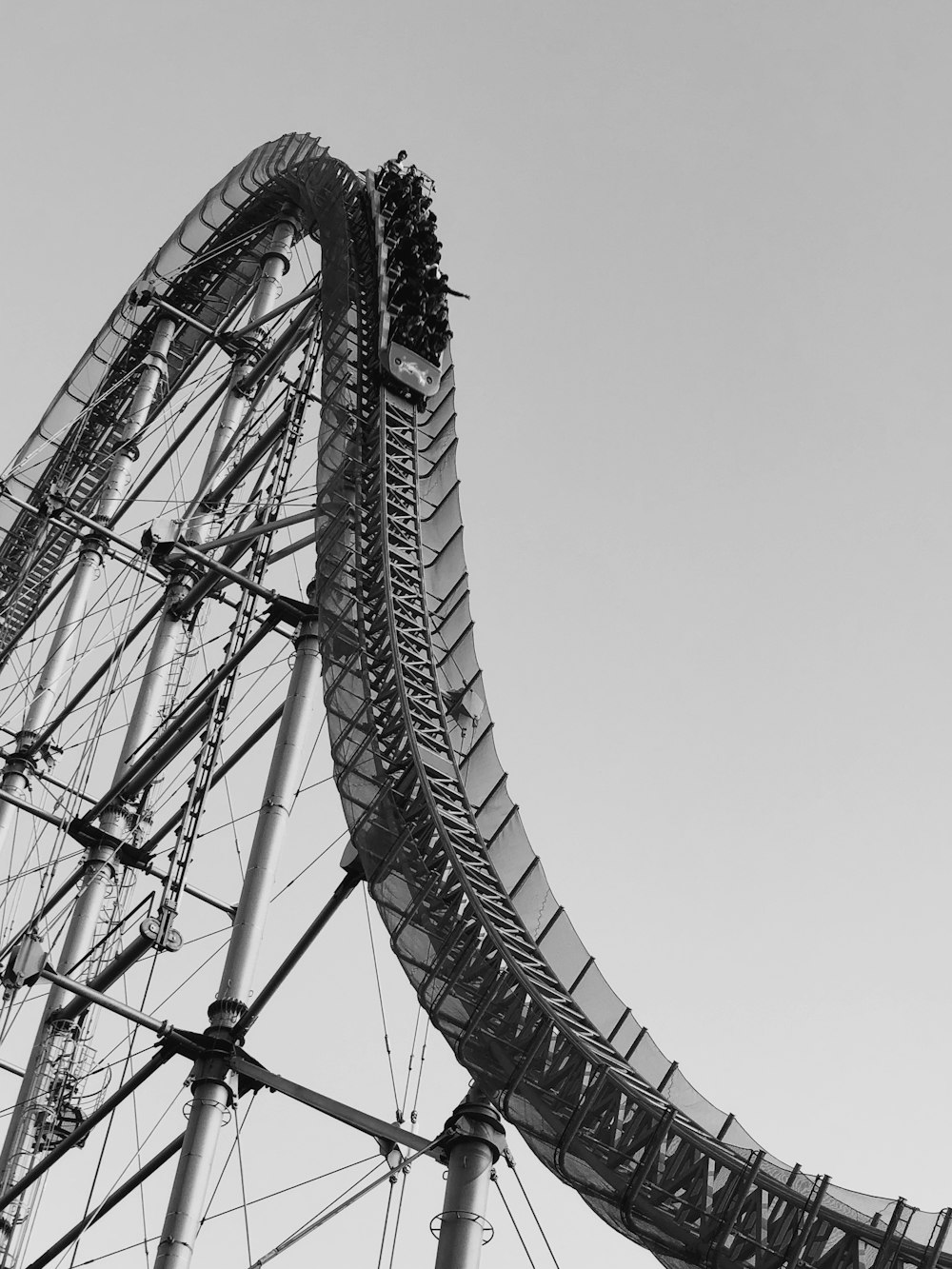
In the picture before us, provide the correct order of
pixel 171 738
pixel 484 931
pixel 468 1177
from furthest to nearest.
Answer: pixel 171 738
pixel 484 931
pixel 468 1177

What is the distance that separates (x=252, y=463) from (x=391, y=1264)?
9770mm

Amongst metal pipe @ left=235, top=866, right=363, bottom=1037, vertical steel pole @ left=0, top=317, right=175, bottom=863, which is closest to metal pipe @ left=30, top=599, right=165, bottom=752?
vertical steel pole @ left=0, top=317, right=175, bottom=863

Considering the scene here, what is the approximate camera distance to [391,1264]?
447 inches

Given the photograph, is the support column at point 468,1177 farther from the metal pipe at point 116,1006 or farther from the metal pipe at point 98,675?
the metal pipe at point 98,675

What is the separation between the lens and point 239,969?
12.6 meters

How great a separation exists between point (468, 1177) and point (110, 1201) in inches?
120

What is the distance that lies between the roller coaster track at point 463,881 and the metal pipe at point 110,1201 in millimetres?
2100

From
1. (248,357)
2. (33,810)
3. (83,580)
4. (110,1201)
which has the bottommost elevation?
(110,1201)

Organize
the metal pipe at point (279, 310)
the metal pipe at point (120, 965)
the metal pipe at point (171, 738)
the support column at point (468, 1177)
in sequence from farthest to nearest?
the metal pipe at point (279, 310) → the metal pipe at point (171, 738) → the metal pipe at point (120, 965) → the support column at point (468, 1177)

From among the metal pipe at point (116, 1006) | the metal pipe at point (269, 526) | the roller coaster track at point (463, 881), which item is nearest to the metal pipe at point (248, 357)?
the roller coaster track at point (463, 881)

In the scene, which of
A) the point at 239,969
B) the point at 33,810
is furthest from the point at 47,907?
the point at 239,969

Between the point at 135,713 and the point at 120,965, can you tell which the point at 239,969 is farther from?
the point at 135,713

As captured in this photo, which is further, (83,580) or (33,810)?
(83,580)

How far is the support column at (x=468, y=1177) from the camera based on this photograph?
35.1ft
